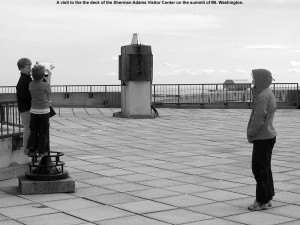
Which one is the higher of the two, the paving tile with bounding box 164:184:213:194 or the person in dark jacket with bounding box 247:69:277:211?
the person in dark jacket with bounding box 247:69:277:211

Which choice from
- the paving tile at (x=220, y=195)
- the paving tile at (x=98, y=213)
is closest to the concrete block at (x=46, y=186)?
the paving tile at (x=98, y=213)

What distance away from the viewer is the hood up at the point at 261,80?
693 centimetres

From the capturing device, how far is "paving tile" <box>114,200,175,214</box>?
702 cm

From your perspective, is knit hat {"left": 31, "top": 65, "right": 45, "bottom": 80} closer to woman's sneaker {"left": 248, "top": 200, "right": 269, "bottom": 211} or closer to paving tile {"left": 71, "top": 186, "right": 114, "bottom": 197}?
paving tile {"left": 71, "top": 186, "right": 114, "bottom": 197}

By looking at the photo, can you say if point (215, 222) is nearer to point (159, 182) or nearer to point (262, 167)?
point (262, 167)

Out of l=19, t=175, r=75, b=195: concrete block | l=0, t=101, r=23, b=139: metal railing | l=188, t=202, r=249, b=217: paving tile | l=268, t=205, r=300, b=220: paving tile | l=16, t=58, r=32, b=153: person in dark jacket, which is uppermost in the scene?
l=16, t=58, r=32, b=153: person in dark jacket

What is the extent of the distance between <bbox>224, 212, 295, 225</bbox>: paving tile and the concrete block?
2.58m

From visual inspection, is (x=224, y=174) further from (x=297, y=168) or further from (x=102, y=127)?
(x=102, y=127)

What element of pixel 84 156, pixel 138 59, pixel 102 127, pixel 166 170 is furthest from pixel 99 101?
pixel 166 170

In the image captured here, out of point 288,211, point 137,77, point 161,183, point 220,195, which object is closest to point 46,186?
point 161,183

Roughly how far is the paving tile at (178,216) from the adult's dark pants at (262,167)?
80cm

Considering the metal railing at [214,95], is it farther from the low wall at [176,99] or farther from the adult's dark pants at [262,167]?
the adult's dark pants at [262,167]

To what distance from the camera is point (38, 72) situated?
26.6 feet

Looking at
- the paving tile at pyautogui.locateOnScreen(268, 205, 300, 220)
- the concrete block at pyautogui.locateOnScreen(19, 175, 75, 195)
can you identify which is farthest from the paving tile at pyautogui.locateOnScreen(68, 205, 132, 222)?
the paving tile at pyautogui.locateOnScreen(268, 205, 300, 220)
